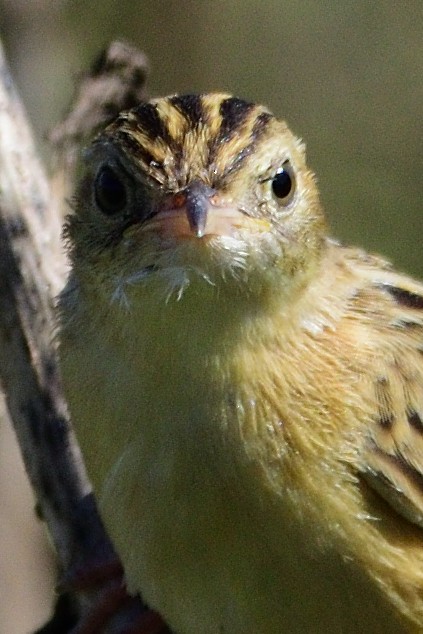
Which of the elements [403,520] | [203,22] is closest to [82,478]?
[403,520]

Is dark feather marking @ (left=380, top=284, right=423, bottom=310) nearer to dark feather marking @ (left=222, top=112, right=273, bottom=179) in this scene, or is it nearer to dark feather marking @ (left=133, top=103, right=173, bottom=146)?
dark feather marking @ (left=222, top=112, right=273, bottom=179)

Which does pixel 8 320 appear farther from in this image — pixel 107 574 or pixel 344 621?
pixel 344 621

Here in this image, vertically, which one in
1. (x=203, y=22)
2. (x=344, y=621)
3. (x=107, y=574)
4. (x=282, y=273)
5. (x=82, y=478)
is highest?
(x=203, y=22)

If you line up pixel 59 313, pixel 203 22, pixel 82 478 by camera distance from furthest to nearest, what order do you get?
1. pixel 203 22
2. pixel 82 478
3. pixel 59 313

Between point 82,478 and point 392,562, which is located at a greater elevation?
point 82,478

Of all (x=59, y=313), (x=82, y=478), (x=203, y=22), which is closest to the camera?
(x=59, y=313)

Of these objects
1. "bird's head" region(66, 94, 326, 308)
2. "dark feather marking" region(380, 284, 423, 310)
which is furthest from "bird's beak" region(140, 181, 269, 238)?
"dark feather marking" region(380, 284, 423, 310)

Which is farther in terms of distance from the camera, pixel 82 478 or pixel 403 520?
pixel 82 478
